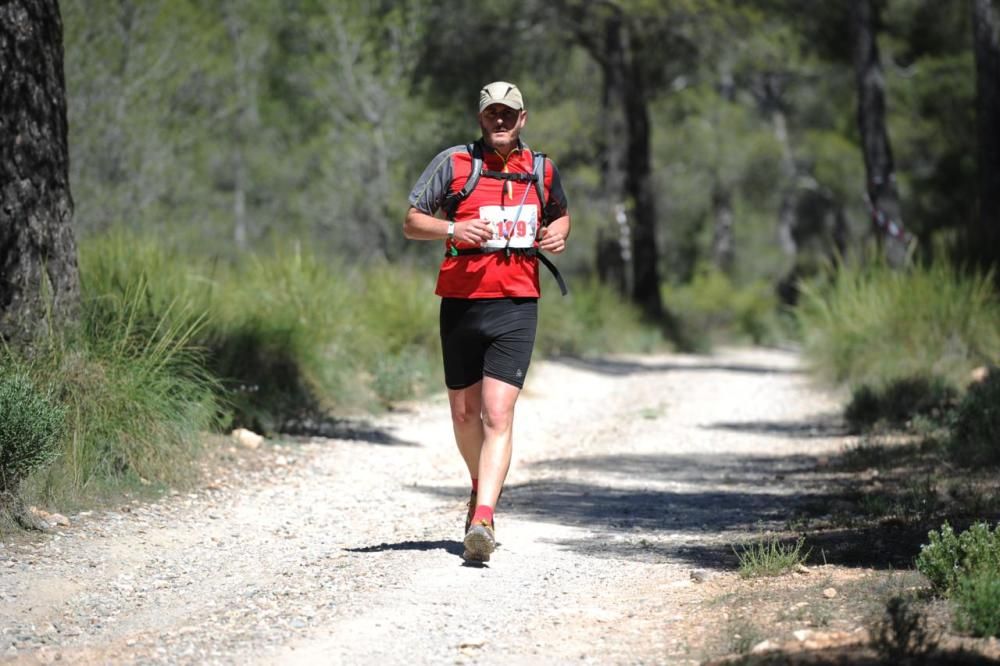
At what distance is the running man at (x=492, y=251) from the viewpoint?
21.5 ft

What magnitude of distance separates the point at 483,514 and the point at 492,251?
116 cm

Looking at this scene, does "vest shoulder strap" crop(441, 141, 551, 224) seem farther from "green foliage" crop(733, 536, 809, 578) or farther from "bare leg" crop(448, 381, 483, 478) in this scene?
"green foliage" crop(733, 536, 809, 578)

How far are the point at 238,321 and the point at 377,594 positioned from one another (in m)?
5.97

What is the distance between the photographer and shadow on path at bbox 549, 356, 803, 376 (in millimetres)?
19891

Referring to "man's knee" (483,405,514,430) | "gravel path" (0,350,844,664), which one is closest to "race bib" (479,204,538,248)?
"man's knee" (483,405,514,430)

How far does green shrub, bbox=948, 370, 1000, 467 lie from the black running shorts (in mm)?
3780

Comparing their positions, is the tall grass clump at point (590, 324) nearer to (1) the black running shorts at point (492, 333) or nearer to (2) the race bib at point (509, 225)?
(1) the black running shorts at point (492, 333)

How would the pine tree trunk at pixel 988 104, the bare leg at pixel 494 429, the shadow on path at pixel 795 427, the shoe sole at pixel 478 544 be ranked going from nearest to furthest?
1. the shoe sole at pixel 478 544
2. the bare leg at pixel 494 429
3. the shadow on path at pixel 795 427
4. the pine tree trunk at pixel 988 104

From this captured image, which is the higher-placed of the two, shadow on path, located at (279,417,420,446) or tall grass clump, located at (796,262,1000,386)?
tall grass clump, located at (796,262,1000,386)

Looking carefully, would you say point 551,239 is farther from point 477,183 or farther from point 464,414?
point 464,414

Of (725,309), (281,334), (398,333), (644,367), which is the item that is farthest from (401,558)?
(725,309)

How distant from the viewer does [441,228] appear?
6488 mm

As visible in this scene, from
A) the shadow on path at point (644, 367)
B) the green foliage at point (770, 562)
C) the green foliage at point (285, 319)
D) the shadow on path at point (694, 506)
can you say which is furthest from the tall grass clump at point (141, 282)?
the shadow on path at point (644, 367)

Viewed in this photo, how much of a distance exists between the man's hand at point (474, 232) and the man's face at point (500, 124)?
397 mm
